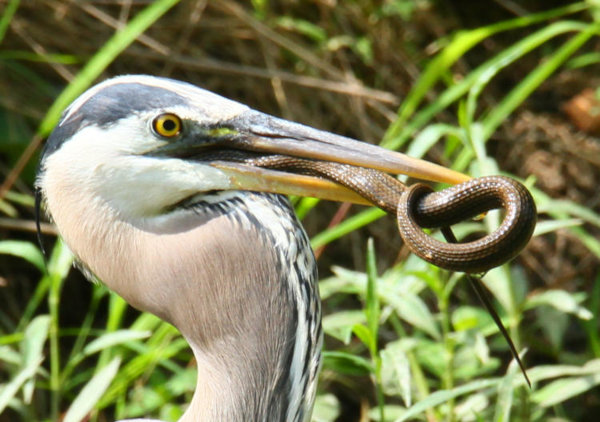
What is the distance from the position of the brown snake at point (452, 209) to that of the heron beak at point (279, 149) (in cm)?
2

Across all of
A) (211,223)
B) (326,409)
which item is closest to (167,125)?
(211,223)

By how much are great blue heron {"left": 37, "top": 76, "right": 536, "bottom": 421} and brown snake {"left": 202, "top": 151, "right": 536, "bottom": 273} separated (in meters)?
0.03

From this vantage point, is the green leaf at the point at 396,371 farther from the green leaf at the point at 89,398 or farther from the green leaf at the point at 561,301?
the green leaf at the point at 89,398

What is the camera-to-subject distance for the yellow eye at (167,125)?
157 centimetres

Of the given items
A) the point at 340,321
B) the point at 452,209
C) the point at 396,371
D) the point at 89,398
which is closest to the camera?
the point at 452,209

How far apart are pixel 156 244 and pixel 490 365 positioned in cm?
108

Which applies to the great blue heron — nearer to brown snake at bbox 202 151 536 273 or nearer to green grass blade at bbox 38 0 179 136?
brown snake at bbox 202 151 536 273

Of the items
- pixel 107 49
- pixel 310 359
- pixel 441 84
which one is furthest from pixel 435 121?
pixel 310 359

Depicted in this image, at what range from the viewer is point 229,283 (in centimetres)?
155

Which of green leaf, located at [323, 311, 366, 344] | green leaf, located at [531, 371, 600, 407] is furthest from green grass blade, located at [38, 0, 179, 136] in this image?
green leaf, located at [531, 371, 600, 407]

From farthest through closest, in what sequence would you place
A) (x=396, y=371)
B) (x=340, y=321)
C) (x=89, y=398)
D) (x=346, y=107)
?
1. (x=346, y=107)
2. (x=340, y=321)
3. (x=89, y=398)
4. (x=396, y=371)

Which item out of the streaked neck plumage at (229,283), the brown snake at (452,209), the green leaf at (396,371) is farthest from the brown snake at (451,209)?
the green leaf at (396,371)

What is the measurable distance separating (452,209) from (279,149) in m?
0.32

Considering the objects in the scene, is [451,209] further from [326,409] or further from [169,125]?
[326,409]
